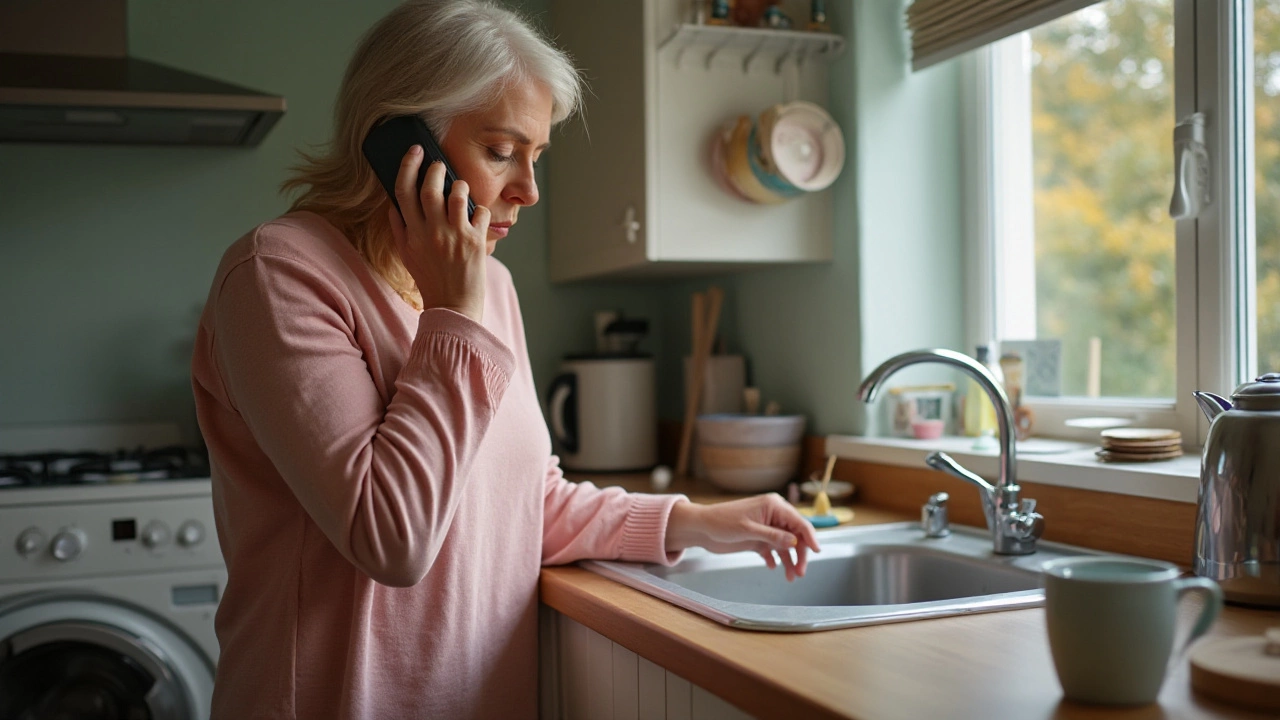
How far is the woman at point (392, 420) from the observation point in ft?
3.35

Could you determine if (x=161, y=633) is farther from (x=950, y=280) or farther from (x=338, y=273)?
(x=950, y=280)

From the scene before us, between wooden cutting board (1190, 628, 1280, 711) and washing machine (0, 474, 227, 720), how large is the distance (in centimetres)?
177

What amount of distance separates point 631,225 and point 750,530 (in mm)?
→ 840

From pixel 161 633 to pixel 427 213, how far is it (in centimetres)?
136

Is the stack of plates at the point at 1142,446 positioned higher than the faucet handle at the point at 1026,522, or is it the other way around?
the stack of plates at the point at 1142,446

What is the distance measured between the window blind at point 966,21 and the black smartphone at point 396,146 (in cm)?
98

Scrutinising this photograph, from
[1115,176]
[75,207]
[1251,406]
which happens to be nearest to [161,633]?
[75,207]

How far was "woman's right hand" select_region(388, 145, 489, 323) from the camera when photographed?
1.12 m

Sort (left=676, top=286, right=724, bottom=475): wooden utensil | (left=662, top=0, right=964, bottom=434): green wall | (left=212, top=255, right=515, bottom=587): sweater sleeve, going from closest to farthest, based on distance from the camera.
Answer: (left=212, top=255, right=515, bottom=587): sweater sleeve < (left=662, top=0, right=964, bottom=434): green wall < (left=676, top=286, right=724, bottom=475): wooden utensil

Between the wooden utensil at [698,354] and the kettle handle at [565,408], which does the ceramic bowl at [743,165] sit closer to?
the wooden utensil at [698,354]

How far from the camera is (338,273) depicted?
1.12 meters

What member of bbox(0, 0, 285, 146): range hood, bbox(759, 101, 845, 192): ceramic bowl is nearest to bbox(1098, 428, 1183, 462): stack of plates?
bbox(759, 101, 845, 192): ceramic bowl

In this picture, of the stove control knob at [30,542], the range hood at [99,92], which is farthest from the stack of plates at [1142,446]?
the stove control knob at [30,542]

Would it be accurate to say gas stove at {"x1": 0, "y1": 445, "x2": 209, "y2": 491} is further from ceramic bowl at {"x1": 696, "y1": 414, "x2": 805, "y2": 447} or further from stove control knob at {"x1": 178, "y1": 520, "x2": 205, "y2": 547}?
ceramic bowl at {"x1": 696, "y1": 414, "x2": 805, "y2": 447}
